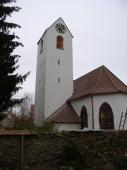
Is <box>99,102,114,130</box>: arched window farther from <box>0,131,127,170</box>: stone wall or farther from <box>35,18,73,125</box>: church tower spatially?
<box>0,131,127,170</box>: stone wall

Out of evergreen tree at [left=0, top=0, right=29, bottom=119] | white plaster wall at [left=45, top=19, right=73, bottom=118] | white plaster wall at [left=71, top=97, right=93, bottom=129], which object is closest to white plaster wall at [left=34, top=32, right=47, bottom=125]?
white plaster wall at [left=45, top=19, right=73, bottom=118]

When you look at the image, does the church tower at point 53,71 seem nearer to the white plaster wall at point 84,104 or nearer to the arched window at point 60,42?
the arched window at point 60,42

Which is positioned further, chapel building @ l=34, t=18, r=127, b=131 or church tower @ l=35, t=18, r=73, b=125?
church tower @ l=35, t=18, r=73, b=125

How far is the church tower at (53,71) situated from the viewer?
27781 mm

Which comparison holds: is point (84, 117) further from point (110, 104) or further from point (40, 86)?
point (40, 86)

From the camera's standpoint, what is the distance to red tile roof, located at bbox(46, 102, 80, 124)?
78.0 feet

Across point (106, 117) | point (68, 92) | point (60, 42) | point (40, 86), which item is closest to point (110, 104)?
point (106, 117)

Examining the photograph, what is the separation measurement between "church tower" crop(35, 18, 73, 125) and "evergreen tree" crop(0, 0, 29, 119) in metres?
13.8

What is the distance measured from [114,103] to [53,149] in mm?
14113

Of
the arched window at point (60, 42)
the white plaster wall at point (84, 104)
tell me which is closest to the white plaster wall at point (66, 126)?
the white plaster wall at point (84, 104)

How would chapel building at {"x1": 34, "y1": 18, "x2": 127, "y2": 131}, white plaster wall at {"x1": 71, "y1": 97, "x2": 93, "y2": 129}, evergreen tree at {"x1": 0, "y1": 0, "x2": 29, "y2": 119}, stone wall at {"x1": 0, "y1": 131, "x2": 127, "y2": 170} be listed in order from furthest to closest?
white plaster wall at {"x1": 71, "y1": 97, "x2": 93, "y2": 129}
chapel building at {"x1": 34, "y1": 18, "x2": 127, "y2": 131}
evergreen tree at {"x1": 0, "y1": 0, "x2": 29, "y2": 119}
stone wall at {"x1": 0, "y1": 131, "x2": 127, "y2": 170}

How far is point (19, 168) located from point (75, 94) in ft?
63.1

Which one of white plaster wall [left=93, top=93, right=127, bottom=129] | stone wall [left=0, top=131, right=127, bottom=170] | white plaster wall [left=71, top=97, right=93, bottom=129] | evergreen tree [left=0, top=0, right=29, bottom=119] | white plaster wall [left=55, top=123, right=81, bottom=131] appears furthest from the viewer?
white plaster wall [left=71, top=97, right=93, bottom=129]

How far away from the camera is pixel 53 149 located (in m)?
9.54
